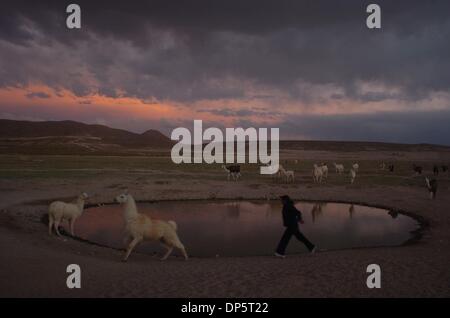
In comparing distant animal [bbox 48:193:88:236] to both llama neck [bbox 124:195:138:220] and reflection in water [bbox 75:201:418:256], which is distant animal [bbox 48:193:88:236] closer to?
reflection in water [bbox 75:201:418:256]

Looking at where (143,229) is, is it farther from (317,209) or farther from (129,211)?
(317,209)

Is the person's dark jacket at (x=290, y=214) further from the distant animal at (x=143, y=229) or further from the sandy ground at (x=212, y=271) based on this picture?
the distant animal at (x=143, y=229)

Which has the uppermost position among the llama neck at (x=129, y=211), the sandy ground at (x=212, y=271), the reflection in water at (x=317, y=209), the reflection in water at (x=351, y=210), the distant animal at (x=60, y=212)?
the llama neck at (x=129, y=211)

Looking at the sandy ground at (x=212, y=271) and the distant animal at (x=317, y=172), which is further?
the distant animal at (x=317, y=172)

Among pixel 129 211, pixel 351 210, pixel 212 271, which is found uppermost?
pixel 129 211

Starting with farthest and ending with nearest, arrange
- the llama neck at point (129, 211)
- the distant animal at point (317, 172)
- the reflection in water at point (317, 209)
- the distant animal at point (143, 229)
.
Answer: the distant animal at point (317, 172) < the reflection in water at point (317, 209) < the llama neck at point (129, 211) < the distant animal at point (143, 229)

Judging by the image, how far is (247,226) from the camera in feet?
54.0

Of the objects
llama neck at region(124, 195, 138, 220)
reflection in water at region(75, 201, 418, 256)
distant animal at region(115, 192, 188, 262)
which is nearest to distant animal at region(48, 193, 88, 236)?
reflection in water at region(75, 201, 418, 256)

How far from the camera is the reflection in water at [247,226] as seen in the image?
43.7 ft

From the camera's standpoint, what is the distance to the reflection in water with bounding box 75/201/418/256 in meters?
13.3

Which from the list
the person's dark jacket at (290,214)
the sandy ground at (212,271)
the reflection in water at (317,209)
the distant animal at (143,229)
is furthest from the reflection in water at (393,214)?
the distant animal at (143,229)

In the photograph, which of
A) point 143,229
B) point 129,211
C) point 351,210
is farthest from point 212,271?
point 351,210

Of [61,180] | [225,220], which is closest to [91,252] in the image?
[225,220]

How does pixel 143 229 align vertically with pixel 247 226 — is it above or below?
above
